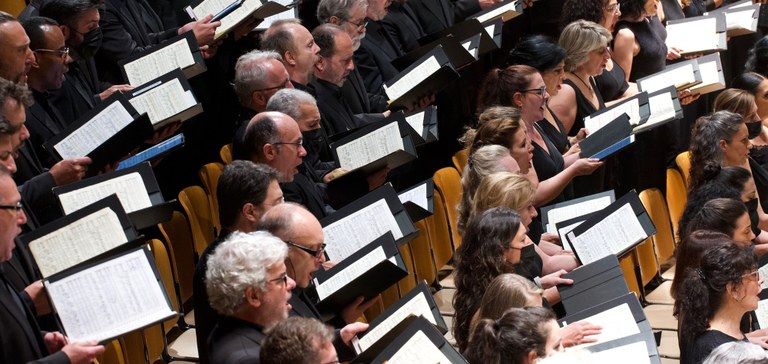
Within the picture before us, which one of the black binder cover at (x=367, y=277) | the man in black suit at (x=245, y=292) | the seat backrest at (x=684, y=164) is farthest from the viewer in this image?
the seat backrest at (x=684, y=164)

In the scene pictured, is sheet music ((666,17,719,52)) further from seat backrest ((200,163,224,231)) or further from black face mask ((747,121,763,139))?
seat backrest ((200,163,224,231))

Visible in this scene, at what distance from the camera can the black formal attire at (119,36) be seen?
498 centimetres

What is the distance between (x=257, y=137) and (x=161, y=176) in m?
1.03

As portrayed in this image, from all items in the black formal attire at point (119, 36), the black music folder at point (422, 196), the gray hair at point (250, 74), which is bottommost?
the black music folder at point (422, 196)

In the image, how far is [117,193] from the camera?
3732mm

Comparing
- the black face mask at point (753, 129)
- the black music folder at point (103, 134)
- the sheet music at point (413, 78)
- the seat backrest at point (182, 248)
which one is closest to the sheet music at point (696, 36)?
the black face mask at point (753, 129)

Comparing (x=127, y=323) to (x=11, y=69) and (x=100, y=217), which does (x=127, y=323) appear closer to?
(x=100, y=217)

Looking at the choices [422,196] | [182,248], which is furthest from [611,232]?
[182,248]

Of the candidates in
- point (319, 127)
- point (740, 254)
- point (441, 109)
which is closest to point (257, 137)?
point (319, 127)

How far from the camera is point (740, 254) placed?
4117mm

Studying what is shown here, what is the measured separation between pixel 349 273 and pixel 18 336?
3.40 feet

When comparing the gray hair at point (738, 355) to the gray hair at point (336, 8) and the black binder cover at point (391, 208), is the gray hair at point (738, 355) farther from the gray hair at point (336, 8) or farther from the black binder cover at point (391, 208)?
the gray hair at point (336, 8)

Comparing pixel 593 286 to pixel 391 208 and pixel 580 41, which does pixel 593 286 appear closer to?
pixel 391 208

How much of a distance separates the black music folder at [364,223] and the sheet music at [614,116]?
1.84 m
